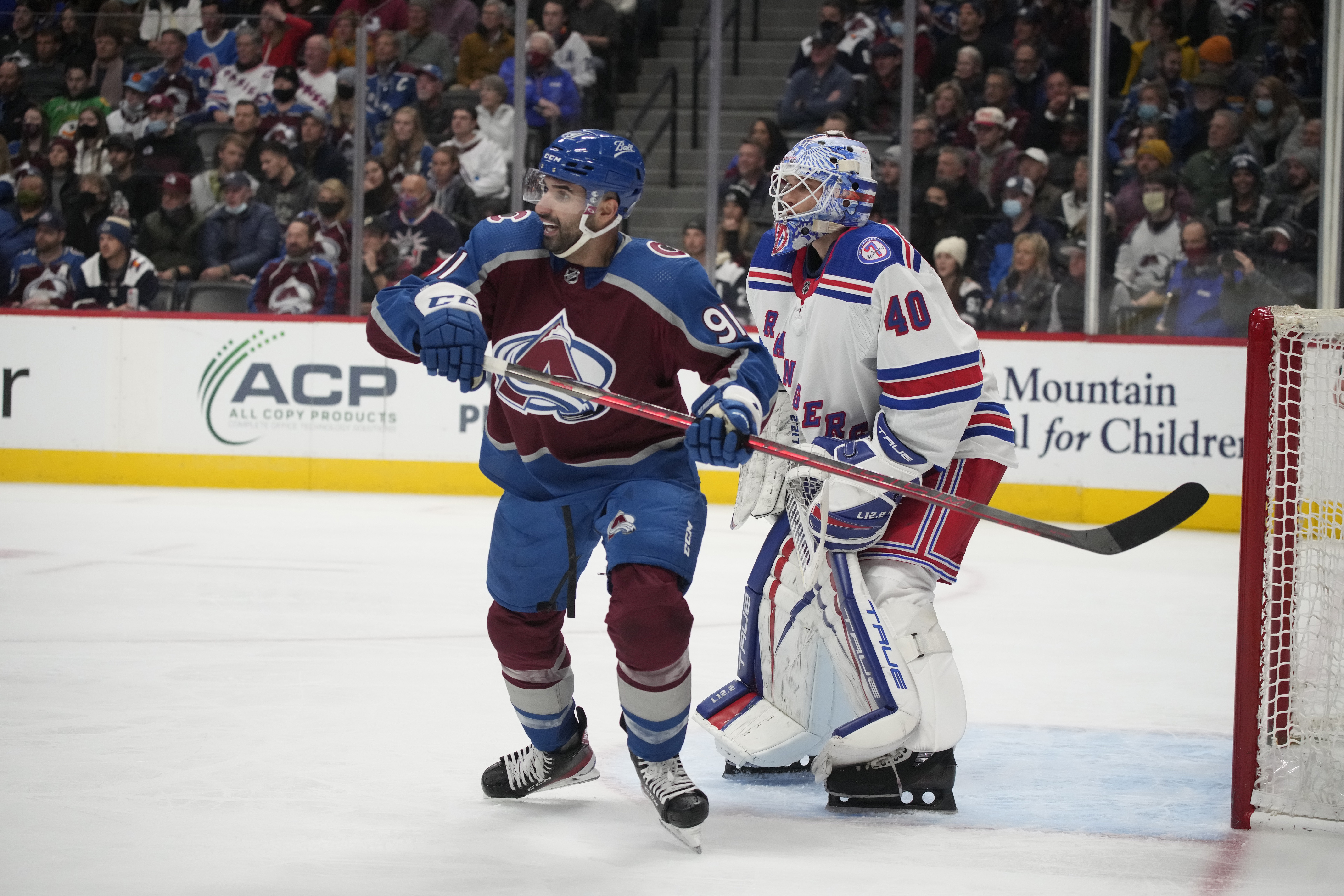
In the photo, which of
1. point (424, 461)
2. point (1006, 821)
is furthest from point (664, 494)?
point (424, 461)

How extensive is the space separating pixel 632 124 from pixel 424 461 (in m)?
2.03

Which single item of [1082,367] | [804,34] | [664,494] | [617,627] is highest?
[804,34]

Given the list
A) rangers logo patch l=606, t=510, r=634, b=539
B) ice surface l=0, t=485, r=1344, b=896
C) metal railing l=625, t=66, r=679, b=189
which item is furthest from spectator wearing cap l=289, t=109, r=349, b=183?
rangers logo patch l=606, t=510, r=634, b=539

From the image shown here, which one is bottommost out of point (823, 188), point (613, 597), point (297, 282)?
point (613, 597)

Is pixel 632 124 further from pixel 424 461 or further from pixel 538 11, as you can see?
pixel 424 461

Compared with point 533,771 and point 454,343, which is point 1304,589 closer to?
point 533,771

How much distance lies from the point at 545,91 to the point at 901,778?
556cm

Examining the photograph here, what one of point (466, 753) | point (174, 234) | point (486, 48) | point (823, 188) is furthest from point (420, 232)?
point (823, 188)

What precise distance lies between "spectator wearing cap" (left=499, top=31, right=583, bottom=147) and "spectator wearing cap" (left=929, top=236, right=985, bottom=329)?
205 cm

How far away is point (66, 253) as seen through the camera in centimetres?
782

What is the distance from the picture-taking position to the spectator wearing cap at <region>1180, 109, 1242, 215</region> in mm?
6777

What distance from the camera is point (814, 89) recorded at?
24.7ft

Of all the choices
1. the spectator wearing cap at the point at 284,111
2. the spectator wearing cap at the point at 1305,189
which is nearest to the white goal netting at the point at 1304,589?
the spectator wearing cap at the point at 1305,189

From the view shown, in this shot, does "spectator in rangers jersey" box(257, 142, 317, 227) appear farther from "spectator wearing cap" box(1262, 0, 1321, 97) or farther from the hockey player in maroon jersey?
the hockey player in maroon jersey
